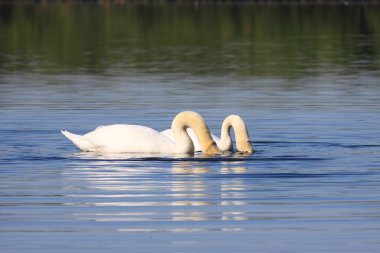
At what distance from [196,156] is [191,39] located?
39243mm

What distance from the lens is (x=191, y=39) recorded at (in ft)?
194

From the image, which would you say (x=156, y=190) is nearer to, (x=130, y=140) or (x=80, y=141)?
(x=130, y=140)

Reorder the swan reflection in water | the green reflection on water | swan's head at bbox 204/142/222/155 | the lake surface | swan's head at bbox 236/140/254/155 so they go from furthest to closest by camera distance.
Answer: the green reflection on water → swan's head at bbox 204/142/222/155 → swan's head at bbox 236/140/254/155 → the swan reflection in water → the lake surface

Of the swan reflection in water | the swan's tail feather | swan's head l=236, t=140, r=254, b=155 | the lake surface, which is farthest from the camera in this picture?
the swan's tail feather

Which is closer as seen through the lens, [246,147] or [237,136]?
[246,147]

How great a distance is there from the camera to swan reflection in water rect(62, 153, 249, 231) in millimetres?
14297

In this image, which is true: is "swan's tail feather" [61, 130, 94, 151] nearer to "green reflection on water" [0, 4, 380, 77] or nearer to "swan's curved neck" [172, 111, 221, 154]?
"swan's curved neck" [172, 111, 221, 154]

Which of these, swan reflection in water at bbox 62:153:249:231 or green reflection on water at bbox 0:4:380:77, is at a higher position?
swan reflection in water at bbox 62:153:249:231

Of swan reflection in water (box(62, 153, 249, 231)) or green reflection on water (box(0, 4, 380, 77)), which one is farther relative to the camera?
green reflection on water (box(0, 4, 380, 77))

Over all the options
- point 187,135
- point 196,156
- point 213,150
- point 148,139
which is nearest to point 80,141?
point 148,139

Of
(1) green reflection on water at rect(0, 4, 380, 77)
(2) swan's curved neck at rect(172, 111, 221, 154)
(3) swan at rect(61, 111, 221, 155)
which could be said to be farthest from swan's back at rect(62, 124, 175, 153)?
(1) green reflection on water at rect(0, 4, 380, 77)

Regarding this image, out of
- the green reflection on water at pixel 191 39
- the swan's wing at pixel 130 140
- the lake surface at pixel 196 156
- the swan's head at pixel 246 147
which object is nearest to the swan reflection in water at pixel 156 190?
the lake surface at pixel 196 156

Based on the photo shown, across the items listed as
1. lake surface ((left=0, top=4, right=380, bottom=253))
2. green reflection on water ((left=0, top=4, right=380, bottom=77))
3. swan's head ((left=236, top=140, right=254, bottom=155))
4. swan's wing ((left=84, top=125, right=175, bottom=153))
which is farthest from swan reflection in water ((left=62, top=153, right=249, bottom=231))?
green reflection on water ((left=0, top=4, right=380, bottom=77))

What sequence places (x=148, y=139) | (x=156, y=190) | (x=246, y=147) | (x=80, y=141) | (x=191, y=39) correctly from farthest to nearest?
(x=191, y=39) → (x=80, y=141) → (x=148, y=139) → (x=246, y=147) → (x=156, y=190)
